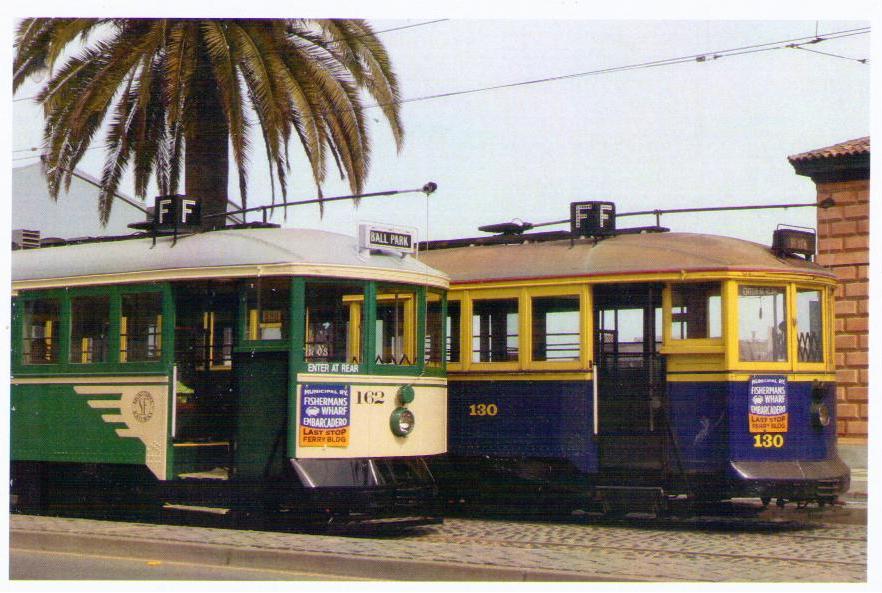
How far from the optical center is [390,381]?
1271 cm

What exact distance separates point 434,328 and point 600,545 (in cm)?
297

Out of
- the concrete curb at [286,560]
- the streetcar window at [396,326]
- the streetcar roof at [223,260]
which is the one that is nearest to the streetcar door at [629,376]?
the streetcar roof at [223,260]

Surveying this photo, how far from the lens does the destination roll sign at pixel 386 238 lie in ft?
41.8

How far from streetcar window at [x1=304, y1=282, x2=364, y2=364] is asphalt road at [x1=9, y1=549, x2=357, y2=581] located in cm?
264

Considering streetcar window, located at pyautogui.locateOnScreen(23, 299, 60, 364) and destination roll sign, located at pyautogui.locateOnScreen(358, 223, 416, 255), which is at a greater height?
destination roll sign, located at pyautogui.locateOnScreen(358, 223, 416, 255)

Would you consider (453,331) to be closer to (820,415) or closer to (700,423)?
(700,423)

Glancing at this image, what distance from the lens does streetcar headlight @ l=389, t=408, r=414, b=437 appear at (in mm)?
12609

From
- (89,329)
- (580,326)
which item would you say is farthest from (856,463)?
(89,329)

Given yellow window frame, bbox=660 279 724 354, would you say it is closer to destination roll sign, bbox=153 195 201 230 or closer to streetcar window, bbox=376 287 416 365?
streetcar window, bbox=376 287 416 365

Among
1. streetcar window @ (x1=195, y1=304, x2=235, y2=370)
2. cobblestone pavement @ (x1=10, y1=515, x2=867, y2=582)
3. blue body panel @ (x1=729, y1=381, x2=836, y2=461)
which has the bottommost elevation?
cobblestone pavement @ (x1=10, y1=515, x2=867, y2=582)

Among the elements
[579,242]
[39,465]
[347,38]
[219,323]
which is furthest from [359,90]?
[39,465]

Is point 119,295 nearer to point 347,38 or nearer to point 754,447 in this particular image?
point 347,38

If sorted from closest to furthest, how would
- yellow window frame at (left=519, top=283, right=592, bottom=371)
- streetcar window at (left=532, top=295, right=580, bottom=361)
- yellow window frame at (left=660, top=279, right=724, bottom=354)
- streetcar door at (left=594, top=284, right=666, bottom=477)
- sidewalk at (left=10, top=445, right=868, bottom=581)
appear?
sidewalk at (left=10, top=445, right=868, bottom=581), yellow window frame at (left=660, top=279, right=724, bottom=354), streetcar door at (left=594, top=284, right=666, bottom=477), yellow window frame at (left=519, top=283, right=592, bottom=371), streetcar window at (left=532, top=295, right=580, bottom=361)

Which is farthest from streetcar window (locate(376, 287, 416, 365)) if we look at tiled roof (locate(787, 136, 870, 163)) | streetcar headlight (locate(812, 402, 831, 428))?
tiled roof (locate(787, 136, 870, 163))
